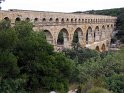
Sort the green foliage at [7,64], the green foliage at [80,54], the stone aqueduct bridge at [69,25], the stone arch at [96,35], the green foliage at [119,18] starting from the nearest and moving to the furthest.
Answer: the green foliage at [7,64]
the stone aqueduct bridge at [69,25]
the green foliage at [80,54]
the stone arch at [96,35]
the green foliage at [119,18]

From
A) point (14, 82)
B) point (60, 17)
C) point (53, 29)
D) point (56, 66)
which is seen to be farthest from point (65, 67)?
point (60, 17)

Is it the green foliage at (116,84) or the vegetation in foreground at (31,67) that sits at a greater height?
the vegetation in foreground at (31,67)

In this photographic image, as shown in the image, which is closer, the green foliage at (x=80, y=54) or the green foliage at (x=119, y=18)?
the green foliage at (x=80, y=54)

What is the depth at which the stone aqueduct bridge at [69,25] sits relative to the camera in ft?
93.6

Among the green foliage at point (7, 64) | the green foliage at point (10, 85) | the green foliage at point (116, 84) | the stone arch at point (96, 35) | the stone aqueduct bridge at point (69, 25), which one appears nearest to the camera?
the green foliage at point (7, 64)

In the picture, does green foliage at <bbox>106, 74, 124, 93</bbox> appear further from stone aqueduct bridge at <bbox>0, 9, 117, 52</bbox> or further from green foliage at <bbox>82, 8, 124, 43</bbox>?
green foliage at <bbox>82, 8, 124, 43</bbox>

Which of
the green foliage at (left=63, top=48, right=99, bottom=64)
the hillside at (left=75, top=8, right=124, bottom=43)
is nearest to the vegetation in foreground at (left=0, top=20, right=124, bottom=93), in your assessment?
the green foliage at (left=63, top=48, right=99, bottom=64)

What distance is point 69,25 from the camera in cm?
3803

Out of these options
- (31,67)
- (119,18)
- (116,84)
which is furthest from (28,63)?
(119,18)

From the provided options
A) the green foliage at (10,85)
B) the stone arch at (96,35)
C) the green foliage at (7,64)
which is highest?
the green foliage at (7,64)

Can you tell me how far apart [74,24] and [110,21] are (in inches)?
864

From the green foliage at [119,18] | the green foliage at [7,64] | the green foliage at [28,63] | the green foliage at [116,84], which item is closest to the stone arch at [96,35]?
the green foliage at [119,18]

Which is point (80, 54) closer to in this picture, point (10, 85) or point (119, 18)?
point (10, 85)

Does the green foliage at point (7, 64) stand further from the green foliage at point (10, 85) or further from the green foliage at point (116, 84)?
the green foliage at point (116, 84)
